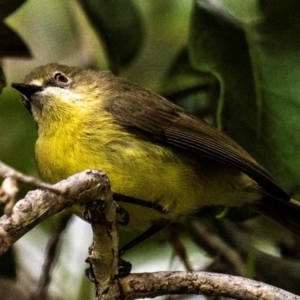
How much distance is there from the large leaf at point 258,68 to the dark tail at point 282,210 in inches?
6.7

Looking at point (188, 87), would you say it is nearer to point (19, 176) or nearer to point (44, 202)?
point (44, 202)

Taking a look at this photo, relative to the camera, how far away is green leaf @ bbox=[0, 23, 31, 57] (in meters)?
1.87

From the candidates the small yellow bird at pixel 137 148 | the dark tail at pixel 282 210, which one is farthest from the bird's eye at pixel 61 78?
the dark tail at pixel 282 210

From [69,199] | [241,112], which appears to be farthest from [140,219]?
[69,199]

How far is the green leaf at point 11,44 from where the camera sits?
187cm

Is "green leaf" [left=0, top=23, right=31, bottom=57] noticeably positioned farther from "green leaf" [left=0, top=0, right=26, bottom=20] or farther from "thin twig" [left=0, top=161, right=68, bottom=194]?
"thin twig" [left=0, top=161, right=68, bottom=194]

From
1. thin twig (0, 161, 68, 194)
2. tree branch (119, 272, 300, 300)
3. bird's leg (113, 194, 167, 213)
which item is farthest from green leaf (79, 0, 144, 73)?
thin twig (0, 161, 68, 194)

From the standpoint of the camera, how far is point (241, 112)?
178cm

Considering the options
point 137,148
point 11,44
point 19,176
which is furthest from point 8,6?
point 19,176

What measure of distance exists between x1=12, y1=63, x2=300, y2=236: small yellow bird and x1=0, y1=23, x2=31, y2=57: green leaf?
0.11 meters

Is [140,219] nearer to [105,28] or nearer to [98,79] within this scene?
[98,79]

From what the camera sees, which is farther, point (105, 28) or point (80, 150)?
point (105, 28)

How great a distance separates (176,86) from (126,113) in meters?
0.37

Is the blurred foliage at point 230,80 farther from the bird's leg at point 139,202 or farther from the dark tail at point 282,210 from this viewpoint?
the bird's leg at point 139,202
